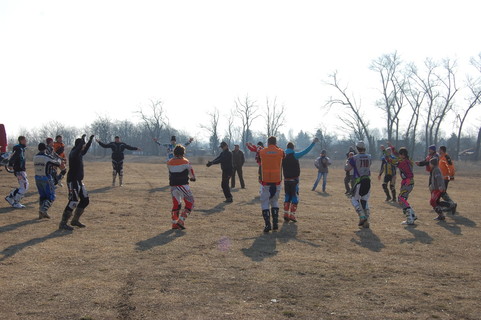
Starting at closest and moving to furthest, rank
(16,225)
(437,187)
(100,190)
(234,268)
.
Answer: (234,268) → (16,225) → (437,187) → (100,190)

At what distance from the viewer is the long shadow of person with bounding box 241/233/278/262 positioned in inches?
316

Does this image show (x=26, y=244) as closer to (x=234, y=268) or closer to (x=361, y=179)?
(x=234, y=268)

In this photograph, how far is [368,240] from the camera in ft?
32.1

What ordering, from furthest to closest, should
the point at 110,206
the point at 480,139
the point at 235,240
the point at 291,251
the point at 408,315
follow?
the point at 480,139
the point at 110,206
the point at 235,240
the point at 291,251
the point at 408,315

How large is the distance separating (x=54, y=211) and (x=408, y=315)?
1046 centimetres

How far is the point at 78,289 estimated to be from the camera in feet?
19.8

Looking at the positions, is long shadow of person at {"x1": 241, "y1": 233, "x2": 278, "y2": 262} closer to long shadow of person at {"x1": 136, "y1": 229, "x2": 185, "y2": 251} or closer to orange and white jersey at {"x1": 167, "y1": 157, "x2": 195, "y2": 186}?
long shadow of person at {"x1": 136, "y1": 229, "x2": 185, "y2": 251}

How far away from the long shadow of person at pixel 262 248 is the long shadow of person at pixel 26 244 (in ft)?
13.2

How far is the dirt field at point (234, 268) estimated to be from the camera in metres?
5.42

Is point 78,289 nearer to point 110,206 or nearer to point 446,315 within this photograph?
point 446,315

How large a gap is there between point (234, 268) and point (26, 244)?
422 cm

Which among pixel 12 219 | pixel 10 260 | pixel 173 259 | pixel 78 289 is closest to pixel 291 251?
pixel 173 259

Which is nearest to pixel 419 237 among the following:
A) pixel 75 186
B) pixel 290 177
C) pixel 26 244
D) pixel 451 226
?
pixel 451 226

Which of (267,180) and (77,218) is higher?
(267,180)
